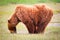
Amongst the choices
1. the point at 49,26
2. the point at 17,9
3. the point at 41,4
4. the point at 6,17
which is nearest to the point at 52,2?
the point at 41,4

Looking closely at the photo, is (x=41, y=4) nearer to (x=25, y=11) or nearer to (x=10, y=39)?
(x=25, y=11)

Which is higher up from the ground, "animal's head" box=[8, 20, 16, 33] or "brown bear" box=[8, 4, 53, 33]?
"brown bear" box=[8, 4, 53, 33]

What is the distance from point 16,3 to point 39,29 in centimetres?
34

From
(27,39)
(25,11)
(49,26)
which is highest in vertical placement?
(25,11)

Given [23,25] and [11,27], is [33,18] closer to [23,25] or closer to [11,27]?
[23,25]

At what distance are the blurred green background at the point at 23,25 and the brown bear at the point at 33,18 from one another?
4 centimetres

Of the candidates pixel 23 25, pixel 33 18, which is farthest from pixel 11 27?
pixel 33 18

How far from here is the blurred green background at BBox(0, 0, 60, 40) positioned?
98cm

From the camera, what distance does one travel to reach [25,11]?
39.4 inches

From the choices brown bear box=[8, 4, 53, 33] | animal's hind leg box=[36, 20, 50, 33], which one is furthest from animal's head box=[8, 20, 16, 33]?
animal's hind leg box=[36, 20, 50, 33]

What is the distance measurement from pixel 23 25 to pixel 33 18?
0.12 m

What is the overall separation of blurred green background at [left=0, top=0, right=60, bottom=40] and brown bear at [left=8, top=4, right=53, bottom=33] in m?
0.04

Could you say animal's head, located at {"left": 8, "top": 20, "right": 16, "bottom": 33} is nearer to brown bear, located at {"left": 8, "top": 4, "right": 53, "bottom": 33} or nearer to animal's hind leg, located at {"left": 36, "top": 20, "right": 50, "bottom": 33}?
brown bear, located at {"left": 8, "top": 4, "right": 53, "bottom": 33}

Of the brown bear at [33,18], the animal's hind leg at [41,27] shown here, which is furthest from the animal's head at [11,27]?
the animal's hind leg at [41,27]
